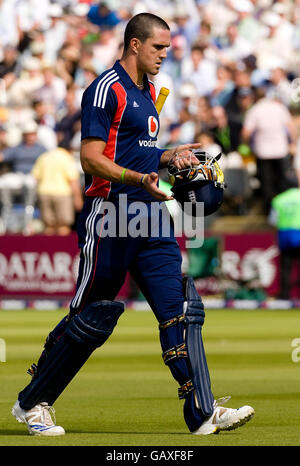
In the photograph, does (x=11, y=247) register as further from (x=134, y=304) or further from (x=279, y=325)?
(x=279, y=325)

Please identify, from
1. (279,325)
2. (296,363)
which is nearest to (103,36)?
(279,325)

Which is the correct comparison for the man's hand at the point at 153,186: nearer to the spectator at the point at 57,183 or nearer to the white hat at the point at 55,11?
the spectator at the point at 57,183

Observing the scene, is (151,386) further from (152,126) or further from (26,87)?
(26,87)

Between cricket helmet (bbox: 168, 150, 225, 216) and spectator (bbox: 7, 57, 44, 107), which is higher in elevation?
spectator (bbox: 7, 57, 44, 107)

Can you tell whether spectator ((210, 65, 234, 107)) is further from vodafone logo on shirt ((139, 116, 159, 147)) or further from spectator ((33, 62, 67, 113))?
vodafone logo on shirt ((139, 116, 159, 147))

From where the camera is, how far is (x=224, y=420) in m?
6.97

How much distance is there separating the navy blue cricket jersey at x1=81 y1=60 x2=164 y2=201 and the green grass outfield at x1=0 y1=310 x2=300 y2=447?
1.48m

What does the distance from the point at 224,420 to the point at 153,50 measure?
2.21 meters

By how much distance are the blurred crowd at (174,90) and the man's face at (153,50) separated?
12.3m

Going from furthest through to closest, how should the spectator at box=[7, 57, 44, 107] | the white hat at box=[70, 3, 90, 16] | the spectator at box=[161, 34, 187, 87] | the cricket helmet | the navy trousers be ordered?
the white hat at box=[70, 3, 90, 16]
the spectator at box=[7, 57, 44, 107]
the spectator at box=[161, 34, 187, 87]
the cricket helmet
the navy trousers

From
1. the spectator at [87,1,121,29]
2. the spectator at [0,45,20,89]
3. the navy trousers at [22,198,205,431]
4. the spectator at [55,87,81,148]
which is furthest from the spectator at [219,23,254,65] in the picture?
the navy trousers at [22,198,205,431]

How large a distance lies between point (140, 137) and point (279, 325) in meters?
9.60

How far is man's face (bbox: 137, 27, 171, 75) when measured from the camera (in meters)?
7.20

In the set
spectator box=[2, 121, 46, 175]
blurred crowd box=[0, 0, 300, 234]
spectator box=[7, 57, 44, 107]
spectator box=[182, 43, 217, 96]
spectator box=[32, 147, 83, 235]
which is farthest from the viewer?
spectator box=[7, 57, 44, 107]
